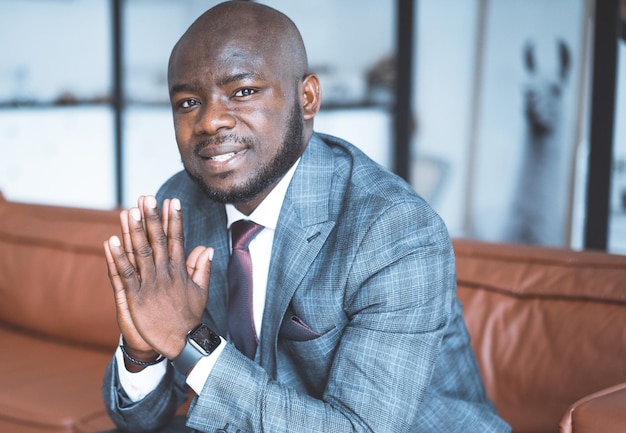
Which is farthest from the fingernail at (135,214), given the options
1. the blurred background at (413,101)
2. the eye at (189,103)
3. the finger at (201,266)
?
the blurred background at (413,101)

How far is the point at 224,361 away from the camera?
1.23 metres

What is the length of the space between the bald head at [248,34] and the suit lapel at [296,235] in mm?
189

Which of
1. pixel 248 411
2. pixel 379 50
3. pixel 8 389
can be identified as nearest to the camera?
pixel 248 411

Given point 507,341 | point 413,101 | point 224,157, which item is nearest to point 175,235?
point 224,157

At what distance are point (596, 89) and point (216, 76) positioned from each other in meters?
2.65

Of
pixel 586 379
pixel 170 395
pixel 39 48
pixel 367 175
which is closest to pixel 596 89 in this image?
pixel 586 379

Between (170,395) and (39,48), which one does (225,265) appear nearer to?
(170,395)

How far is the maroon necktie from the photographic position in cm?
149

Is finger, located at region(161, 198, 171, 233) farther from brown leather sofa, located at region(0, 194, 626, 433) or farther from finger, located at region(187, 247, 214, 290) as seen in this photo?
brown leather sofa, located at region(0, 194, 626, 433)

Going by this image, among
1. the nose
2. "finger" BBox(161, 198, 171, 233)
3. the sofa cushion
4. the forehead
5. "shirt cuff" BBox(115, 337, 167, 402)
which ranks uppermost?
the forehead

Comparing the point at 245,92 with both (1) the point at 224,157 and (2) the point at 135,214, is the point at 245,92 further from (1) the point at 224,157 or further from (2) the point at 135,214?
(2) the point at 135,214

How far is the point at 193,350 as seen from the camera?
4.02ft

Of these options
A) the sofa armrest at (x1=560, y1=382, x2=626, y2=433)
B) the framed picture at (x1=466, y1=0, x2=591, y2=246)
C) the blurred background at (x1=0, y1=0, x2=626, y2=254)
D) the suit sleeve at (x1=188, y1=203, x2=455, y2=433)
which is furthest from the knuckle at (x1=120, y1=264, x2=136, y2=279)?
the framed picture at (x1=466, y1=0, x2=591, y2=246)

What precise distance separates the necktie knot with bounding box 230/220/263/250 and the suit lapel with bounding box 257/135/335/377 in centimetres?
7
